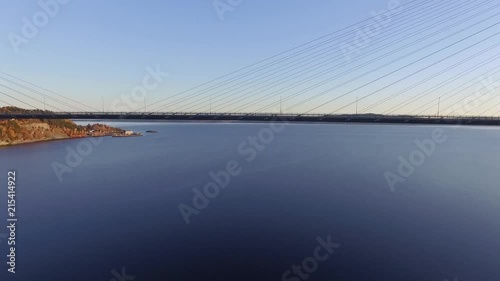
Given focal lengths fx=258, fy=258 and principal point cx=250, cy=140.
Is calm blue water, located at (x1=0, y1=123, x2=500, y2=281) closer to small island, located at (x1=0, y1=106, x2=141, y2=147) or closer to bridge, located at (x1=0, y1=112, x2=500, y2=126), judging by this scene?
bridge, located at (x1=0, y1=112, x2=500, y2=126)

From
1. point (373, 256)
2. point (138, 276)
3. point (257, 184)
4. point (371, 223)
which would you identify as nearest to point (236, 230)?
point (138, 276)

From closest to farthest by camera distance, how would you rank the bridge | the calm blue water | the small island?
the calm blue water, the bridge, the small island

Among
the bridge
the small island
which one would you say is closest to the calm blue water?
the bridge

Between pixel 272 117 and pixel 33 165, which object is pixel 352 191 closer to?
pixel 272 117

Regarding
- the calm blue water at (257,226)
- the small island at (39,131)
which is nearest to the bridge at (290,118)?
the calm blue water at (257,226)

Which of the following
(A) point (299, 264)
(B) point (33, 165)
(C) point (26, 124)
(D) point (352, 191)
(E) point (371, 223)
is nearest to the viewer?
(A) point (299, 264)

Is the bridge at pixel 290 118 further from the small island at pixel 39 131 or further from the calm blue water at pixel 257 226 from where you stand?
the small island at pixel 39 131

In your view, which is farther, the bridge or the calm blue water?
the bridge
